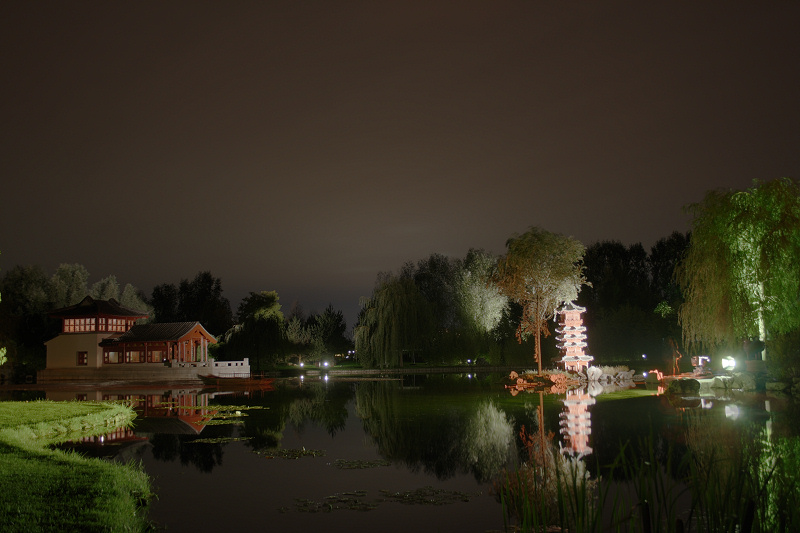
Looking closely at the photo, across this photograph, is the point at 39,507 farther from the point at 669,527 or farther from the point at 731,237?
the point at 731,237

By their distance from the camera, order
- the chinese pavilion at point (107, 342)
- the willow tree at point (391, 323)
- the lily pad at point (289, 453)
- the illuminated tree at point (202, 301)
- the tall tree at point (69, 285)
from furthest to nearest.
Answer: the illuminated tree at point (202, 301), the tall tree at point (69, 285), the chinese pavilion at point (107, 342), the willow tree at point (391, 323), the lily pad at point (289, 453)

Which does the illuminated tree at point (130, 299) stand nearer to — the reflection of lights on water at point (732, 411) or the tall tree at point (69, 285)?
the tall tree at point (69, 285)

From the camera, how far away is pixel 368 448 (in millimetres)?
14109

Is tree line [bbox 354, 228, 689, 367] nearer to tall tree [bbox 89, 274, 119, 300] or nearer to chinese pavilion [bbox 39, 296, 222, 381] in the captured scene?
chinese pavilion [bbox 39, 296, 222, 381]

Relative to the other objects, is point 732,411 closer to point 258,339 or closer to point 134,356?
point 258,339

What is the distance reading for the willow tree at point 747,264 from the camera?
63.2ft

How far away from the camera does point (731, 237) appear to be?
2022 cm

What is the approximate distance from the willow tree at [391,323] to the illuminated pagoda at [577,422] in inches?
842

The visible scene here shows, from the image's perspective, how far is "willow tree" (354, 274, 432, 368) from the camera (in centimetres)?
4431

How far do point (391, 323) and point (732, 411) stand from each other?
2908 cm

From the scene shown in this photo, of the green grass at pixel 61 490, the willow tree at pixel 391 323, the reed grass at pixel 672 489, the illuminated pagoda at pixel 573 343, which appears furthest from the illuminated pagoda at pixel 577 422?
the willow tree at pixel 391 323

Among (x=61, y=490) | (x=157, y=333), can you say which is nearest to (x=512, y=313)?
(x=157, y=333)

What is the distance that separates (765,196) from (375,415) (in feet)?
44.8

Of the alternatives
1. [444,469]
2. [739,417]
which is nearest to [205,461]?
[444,469]
